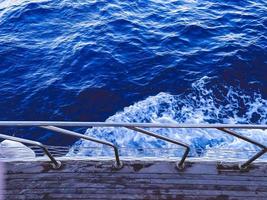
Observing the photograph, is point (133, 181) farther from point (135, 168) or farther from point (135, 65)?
point (135, 65)

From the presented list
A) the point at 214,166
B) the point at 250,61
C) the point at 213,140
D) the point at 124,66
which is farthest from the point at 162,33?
the point at 214,166

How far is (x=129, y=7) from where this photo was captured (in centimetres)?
2081


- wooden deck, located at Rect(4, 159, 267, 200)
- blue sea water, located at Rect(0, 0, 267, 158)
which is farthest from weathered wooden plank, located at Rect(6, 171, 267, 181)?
blue sea water, located at Rect(0, 0, 267, 158)

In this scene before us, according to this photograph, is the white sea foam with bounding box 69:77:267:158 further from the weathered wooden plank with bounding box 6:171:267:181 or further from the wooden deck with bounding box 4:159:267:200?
the weathered wooden plank with bounding box 6:171:267:181

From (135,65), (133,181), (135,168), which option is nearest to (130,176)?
(133,181)

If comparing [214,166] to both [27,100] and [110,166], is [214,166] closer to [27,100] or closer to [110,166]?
[110,166]

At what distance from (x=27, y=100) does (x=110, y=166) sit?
8.06 m

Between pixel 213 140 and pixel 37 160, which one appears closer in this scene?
pixel 37 160

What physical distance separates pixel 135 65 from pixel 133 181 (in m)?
9.68

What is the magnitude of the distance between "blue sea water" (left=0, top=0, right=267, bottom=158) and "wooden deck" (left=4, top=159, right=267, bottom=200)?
474 centimetres

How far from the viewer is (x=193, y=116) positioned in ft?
43.2

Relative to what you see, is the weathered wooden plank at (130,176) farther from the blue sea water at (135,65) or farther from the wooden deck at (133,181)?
the blue sea water at (135,65)

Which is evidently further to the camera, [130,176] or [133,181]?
[130,176]

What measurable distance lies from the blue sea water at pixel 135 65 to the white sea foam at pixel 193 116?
39 millimetres
